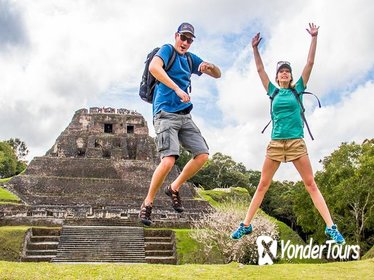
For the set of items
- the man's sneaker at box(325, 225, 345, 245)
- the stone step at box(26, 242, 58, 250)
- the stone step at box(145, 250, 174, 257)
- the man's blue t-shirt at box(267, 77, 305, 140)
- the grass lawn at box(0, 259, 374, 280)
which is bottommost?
the grass lawn at box(0, 259, 374, 280)

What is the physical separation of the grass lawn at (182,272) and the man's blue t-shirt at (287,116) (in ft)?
40.6

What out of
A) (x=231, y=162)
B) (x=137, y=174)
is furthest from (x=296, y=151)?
(x=231, y=162)

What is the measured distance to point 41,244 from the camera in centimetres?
3250

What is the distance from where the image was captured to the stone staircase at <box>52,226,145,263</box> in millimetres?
30523

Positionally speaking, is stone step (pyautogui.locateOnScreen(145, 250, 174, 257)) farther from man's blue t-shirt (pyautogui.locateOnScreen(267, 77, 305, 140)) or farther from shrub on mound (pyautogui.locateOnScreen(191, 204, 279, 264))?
man's blue t-shirt (pyautogui.locateOnScreen(267, 77, 305, 140))

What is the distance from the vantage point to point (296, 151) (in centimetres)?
553

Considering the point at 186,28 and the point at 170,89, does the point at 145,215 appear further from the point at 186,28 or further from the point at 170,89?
the point at 186,28

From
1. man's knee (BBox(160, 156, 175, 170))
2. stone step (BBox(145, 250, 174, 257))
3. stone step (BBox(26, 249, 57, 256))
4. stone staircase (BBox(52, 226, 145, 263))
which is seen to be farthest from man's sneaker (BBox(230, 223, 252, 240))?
stone step (BBox(26, 249, 57, 256))

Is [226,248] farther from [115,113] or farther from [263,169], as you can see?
[115,113]

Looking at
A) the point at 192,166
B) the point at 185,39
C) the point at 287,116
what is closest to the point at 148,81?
the point at 185,39

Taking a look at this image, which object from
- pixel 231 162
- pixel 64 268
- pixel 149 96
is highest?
pixel 231 162

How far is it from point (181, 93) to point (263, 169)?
1.42 meters

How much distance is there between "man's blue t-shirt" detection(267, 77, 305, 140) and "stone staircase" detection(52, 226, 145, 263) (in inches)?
1038

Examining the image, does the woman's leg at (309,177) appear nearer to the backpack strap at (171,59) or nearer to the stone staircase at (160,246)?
the backpack strap at (171,59)
